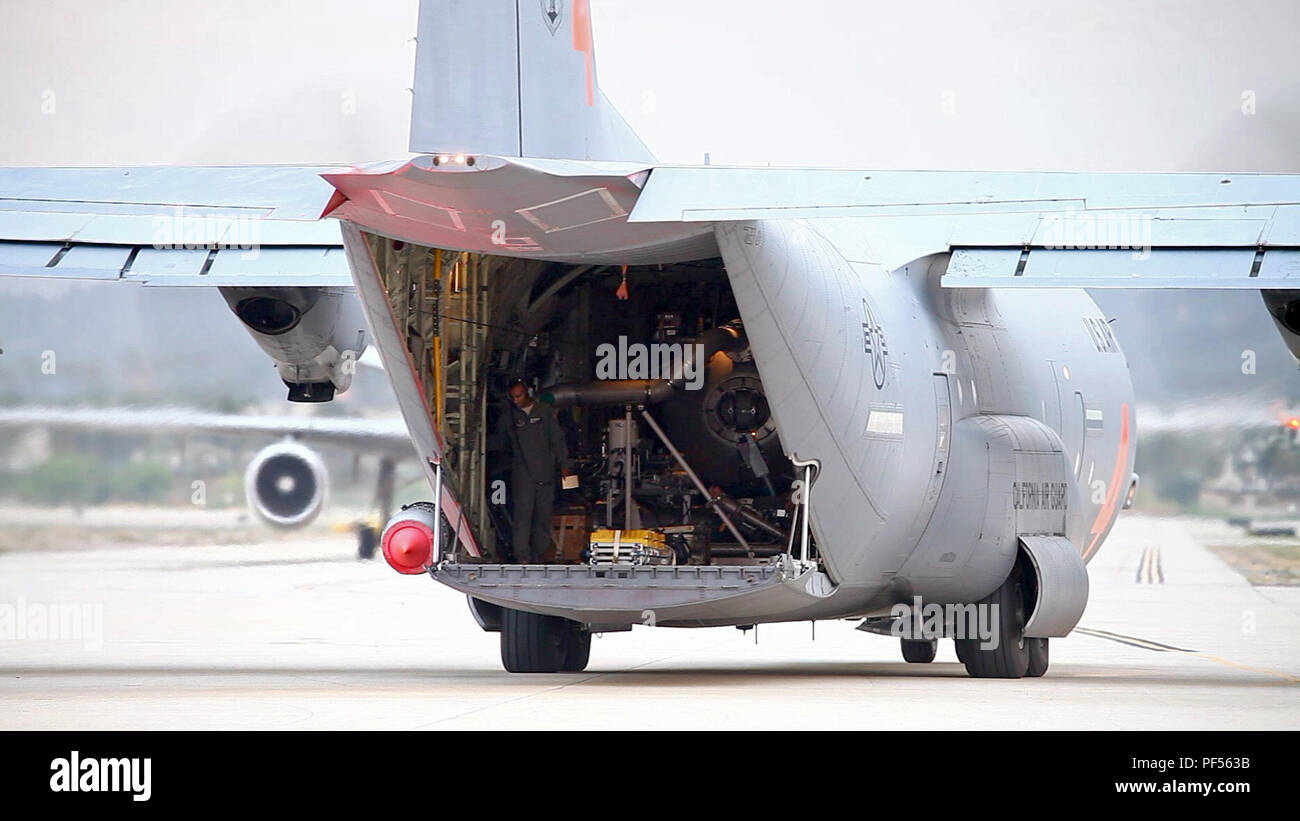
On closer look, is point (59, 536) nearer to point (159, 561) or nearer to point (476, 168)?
point (159, 561)

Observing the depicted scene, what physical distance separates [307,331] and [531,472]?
2.22 metres

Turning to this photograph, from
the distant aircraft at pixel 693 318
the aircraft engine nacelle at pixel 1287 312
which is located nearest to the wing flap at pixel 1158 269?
the distant aircraft at pixel 693 318

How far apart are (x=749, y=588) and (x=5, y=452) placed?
15479 millimetres

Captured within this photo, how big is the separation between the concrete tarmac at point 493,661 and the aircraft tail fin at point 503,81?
127 inches

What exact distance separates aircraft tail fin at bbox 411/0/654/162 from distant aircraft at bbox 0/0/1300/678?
0.06 ft

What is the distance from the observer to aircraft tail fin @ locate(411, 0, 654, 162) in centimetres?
963

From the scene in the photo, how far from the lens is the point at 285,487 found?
2605 centimetres

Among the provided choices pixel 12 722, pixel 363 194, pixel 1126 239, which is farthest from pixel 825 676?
pixel 12 722

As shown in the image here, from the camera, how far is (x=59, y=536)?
24531 millimetres

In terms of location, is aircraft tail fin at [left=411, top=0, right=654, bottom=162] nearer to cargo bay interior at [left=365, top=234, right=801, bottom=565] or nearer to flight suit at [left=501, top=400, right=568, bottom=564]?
cargo bay interior at [left=365, top=234, right=801, bottom=565]

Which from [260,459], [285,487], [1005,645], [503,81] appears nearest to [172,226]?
[503,81]

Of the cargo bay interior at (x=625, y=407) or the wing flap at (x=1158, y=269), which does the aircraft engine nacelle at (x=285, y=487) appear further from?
the wing flap at (x=1158, y=269)

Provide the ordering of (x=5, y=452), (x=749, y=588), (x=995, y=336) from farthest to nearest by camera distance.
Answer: (x=5, y=452), (x=995, y=336), (x=749, y=588)
